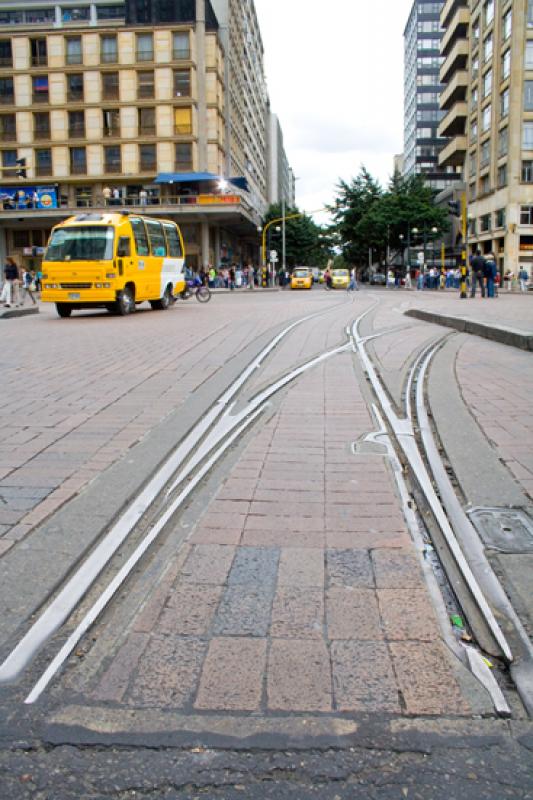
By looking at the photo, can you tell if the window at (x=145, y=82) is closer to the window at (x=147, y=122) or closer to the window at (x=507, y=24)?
the window at (x=147, y=122)

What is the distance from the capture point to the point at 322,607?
268 cm

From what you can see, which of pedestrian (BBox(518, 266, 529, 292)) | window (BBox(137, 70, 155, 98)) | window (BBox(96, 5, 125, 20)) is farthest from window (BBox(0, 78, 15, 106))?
pedestrian (BBox(518, 266, 529, 292))

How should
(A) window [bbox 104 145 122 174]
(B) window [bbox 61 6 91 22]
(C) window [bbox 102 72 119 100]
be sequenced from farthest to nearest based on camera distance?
(B) window [bbox 61 6 91 22]
(A) window [bbox 104 145 122 174]
(C) window [bbox 102 72 119 100]

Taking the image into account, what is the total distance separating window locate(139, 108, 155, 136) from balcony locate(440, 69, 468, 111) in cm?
2833

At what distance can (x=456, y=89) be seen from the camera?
2601 inches

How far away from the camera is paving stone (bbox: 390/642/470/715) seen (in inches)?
82.7

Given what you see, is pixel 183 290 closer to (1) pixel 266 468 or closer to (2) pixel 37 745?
(1) pixel 266 468

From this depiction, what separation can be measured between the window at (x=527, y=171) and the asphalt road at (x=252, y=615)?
52.4 metres

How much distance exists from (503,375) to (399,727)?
660cm

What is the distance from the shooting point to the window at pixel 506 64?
2064 inches

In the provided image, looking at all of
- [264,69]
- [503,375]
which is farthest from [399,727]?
[264,69]

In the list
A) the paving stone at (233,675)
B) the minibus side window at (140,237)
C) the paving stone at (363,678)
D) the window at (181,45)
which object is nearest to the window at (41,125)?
the window at (181,45)

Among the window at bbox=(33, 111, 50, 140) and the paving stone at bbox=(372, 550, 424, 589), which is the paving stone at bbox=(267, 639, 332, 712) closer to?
the paving stone at bbox=(372, 550, 424, 589)

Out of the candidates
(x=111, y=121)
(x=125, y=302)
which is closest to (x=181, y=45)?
(x=111, y=121)
